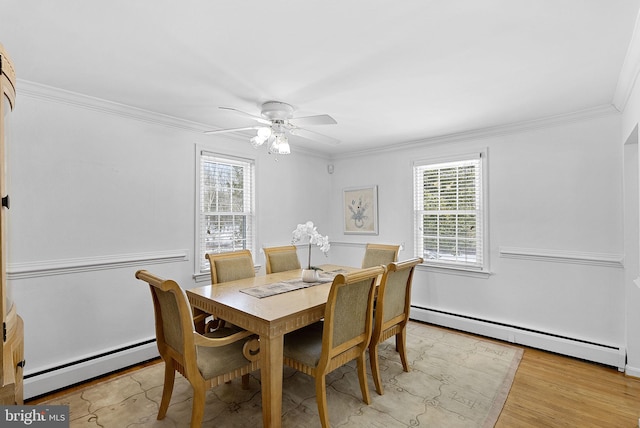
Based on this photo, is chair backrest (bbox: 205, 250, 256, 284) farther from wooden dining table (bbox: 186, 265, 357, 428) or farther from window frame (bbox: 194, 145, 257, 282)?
window frame (bbox: 194, 145, 257, 282)

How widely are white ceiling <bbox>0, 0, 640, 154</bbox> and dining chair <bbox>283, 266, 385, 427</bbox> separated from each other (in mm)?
1436

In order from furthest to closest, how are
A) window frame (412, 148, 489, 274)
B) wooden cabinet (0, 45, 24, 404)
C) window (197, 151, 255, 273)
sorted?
window frame (412, 148, 489, 274)
window (197, 151, 255, 273)
wooden cabinet (0, 45, 24, 404)

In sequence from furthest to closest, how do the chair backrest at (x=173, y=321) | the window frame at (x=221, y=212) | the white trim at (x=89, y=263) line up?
the window frame at (x=221, y=212), the white trim at (x=89, y=263), the chair backrest at (x=173, y=321)

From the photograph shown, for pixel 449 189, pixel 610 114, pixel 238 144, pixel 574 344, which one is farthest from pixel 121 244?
pixel 610 114

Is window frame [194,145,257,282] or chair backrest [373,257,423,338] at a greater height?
window frame [194,145,257,282]

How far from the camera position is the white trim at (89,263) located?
94.9 inches

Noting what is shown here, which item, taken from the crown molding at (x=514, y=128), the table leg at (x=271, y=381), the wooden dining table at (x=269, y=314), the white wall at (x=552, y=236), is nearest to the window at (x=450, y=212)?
the white wall at (x=552, y=236)

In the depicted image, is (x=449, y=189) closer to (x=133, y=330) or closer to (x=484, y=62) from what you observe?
(x=484, y=62)

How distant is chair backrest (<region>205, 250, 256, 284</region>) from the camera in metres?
3.01

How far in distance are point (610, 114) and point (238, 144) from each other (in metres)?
3.90

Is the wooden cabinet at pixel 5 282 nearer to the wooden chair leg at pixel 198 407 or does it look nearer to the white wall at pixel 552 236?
the wooden chair leg at pixel 198 407

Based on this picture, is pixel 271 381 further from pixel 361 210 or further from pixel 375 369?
pixel 361 210

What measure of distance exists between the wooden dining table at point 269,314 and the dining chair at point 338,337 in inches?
7.4

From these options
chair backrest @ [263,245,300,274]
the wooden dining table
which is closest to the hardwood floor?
the wooden dining table
